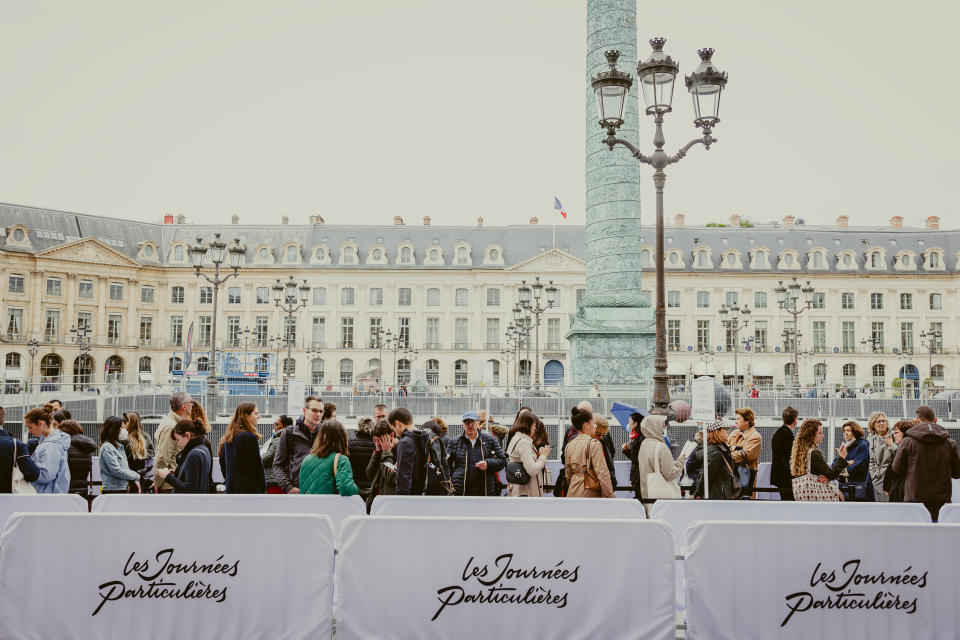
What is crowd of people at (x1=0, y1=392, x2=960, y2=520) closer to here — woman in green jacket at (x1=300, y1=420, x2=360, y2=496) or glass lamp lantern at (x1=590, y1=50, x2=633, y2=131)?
woman in green jacket at (x1=300, y1=420, x2=360, y2=496)

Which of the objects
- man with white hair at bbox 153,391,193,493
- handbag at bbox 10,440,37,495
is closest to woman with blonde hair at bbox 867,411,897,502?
man with white hair at bbox 153,391,193,493

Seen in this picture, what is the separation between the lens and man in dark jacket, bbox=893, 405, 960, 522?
20.8 ft

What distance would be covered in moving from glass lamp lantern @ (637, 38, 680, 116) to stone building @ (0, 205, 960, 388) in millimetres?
49296

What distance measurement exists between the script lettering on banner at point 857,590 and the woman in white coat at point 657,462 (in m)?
2.27

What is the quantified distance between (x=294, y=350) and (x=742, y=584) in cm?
5882

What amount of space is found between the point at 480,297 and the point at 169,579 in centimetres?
5680

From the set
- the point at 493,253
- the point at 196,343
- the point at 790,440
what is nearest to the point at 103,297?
the point at 196,343

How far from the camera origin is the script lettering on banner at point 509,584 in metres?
3.90

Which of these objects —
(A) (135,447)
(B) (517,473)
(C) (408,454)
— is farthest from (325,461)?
(A) (135,447)

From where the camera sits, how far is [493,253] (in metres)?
60.7

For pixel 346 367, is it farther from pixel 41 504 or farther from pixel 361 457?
pixel 41 504

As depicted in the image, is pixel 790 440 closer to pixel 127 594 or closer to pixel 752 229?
pixel 127 594

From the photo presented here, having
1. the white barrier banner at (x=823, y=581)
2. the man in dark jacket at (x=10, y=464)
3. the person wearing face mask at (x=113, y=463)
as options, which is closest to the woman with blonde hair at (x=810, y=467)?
the white barrier banner at (x=823, y=581)

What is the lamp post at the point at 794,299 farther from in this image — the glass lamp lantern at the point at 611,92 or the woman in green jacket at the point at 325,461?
the woman in green jacket at the point at 325,461
